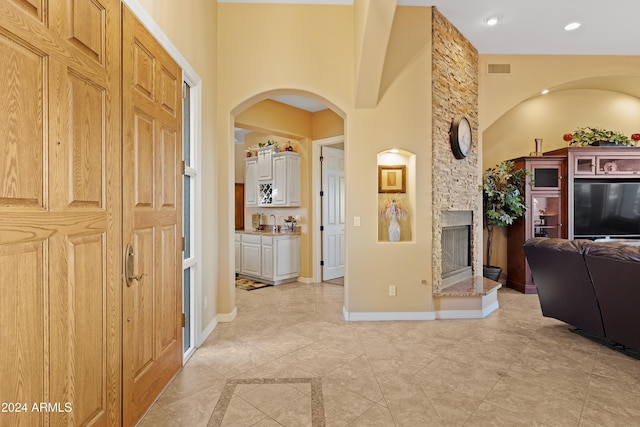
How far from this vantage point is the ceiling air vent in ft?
15.7

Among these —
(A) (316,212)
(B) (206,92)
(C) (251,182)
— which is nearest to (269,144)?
(C) (251,182)

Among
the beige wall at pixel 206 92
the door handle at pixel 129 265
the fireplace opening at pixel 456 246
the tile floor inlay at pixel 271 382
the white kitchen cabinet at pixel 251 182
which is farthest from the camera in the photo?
the white kitchen cabinet at pixel 251 182

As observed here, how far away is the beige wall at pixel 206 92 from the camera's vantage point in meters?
2.70

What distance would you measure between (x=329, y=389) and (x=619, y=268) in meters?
2.57

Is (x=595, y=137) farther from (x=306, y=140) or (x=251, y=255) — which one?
(x=251, y=255)

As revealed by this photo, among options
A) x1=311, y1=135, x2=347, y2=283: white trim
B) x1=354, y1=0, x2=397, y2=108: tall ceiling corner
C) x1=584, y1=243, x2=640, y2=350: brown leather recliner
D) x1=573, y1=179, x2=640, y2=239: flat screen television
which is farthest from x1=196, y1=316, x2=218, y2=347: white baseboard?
x1=573, y1=179, x2=640, y2=239: flat screen television

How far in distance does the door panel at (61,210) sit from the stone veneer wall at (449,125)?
3.32m

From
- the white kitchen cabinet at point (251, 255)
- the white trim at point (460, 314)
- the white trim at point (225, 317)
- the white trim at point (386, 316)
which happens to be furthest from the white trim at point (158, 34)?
the white trim at point (460, 314)

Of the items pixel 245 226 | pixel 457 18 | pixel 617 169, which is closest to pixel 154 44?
pixel 457 18

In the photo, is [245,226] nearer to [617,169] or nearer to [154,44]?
[154,44]

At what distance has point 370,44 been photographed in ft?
10.5

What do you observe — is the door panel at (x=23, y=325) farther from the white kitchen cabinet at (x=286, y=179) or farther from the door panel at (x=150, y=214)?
the white kitchen cabinet at (x=286, y=179)

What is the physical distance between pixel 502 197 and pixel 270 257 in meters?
3.91

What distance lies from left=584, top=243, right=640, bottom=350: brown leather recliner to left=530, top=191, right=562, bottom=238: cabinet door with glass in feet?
7.92
